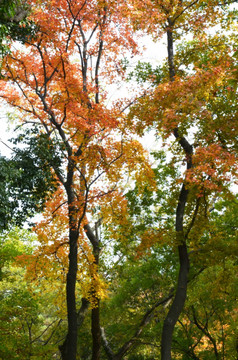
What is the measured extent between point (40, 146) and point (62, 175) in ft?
6.19

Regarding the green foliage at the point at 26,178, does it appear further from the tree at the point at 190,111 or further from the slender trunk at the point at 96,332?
the slender trunk at the point at 96,332

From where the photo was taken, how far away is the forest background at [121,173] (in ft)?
27.9

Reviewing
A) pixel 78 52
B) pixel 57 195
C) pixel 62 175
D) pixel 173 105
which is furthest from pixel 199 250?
pixel 78 52

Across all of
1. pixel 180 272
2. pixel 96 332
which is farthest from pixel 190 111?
pixel 96 332

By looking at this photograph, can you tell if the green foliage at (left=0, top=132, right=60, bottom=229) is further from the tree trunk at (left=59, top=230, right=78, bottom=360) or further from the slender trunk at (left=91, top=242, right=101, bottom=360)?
the slender trunk at (left=91, top=242, right=101, bottom=360)

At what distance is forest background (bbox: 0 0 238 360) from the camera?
335 inches

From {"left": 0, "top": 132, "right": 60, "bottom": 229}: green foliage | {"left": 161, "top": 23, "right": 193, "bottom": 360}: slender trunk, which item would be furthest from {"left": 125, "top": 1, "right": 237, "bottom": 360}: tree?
{"left": 0, "top": 132, "right": 60, "bottom": 229}: green foliage

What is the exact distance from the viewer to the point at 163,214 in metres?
12.2

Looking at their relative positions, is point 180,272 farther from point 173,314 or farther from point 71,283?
point 71,283

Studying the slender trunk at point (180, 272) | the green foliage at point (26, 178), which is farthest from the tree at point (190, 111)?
the green foliage at point (26, 178)

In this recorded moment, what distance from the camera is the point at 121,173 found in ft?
40.0

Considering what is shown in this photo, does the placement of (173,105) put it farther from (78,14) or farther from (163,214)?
(78,14)

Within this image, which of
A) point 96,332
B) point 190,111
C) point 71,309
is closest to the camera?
point 190,111

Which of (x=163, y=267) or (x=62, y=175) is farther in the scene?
(x=163, y=267)
